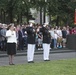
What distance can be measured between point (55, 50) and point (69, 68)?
39.0ft

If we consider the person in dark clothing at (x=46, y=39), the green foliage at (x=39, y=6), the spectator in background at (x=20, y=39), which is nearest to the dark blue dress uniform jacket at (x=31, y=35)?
the person in dark clothing at (x=46, y=39)

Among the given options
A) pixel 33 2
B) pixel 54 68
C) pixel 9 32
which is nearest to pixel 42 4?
pixel 33 2

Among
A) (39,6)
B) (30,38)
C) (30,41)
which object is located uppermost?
(39,6)

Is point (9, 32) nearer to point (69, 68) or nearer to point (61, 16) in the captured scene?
point (69, 68)

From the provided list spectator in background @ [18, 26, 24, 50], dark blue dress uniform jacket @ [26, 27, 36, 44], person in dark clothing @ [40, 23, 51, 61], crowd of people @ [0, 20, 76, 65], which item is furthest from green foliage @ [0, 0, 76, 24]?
dark blue dress uniform jacket @ [26, 27, 36, 44]

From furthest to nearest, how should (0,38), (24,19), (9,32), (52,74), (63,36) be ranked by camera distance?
(24,19), (63,36), (0,38), (9,32), (52,74)

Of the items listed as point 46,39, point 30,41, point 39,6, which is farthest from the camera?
point 39,6

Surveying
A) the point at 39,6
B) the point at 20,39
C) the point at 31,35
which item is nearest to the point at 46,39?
the point at 31,35

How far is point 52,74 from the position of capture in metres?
12.6

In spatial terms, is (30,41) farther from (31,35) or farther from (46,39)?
(46,39)

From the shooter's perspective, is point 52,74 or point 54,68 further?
point 54,68

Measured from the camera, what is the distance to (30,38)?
56.4ft

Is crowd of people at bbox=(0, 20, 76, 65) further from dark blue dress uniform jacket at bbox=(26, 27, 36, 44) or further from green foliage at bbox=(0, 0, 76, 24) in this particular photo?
green foliage at bbox=(0, 0, 76, 24)

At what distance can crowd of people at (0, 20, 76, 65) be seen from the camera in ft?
53.2
